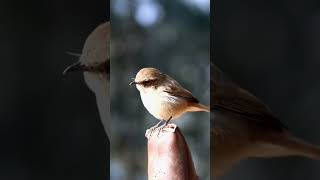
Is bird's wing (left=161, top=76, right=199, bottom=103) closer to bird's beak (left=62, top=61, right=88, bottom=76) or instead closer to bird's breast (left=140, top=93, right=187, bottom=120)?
bird's breast (left=140, top=93, right=187, bottom=120)

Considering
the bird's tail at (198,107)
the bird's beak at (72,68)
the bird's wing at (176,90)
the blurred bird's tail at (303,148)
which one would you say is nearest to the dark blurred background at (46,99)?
the bird's beak at (72,68)

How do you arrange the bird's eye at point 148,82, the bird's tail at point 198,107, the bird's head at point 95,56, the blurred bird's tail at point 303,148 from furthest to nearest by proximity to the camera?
the bird's head at point 95,56
the bird's eye at point 148,82
the bird's tail at point 198,107
the blurred bird's tail at point 303,148

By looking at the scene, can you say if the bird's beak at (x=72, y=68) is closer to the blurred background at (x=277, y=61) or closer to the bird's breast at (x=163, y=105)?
the bird's breast at (x=163, y=105)

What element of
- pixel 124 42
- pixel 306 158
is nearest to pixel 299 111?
pixel 306 158

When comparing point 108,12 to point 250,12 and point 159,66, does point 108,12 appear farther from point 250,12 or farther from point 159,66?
point 250,12

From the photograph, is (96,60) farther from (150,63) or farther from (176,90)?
(176,90)

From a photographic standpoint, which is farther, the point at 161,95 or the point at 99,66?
the point at 99,66

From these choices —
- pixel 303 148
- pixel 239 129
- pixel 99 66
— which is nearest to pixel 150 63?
pixel 99 66
